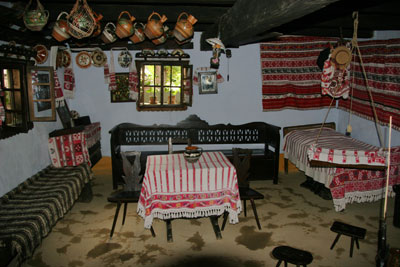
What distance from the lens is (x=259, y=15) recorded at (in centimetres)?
285

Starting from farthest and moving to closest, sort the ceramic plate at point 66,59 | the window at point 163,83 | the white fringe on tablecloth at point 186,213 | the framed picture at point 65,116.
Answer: the window at point 163,83 → the ceramic plate at point 66,59 → the framed picture at point 65,116 → the white fringe on tablecloth at point 186,213

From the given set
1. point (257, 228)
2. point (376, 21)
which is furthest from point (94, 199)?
point (376, 21)

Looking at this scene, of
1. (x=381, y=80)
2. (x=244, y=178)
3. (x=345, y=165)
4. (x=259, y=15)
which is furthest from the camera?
(x=381, y=80)

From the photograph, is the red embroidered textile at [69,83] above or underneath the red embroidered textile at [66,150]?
above

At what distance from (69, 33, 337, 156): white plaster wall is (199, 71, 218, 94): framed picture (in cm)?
13

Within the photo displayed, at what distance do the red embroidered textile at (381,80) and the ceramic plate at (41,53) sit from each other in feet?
16.3

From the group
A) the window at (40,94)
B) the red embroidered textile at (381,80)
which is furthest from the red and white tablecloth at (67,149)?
the red embroidered textile at (381,80)

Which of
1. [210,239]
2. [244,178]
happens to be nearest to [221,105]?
[244,178]

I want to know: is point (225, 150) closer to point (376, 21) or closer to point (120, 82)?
point (120, 82)

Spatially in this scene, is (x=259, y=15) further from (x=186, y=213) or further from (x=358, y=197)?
(x=358, y=197)

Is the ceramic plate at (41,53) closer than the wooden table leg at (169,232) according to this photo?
No

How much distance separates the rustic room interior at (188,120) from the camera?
364 centimetres

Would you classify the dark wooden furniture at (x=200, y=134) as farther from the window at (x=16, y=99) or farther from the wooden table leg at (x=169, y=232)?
the wooden table leg at (x=169, y=232)

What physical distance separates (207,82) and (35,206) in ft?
13.4
